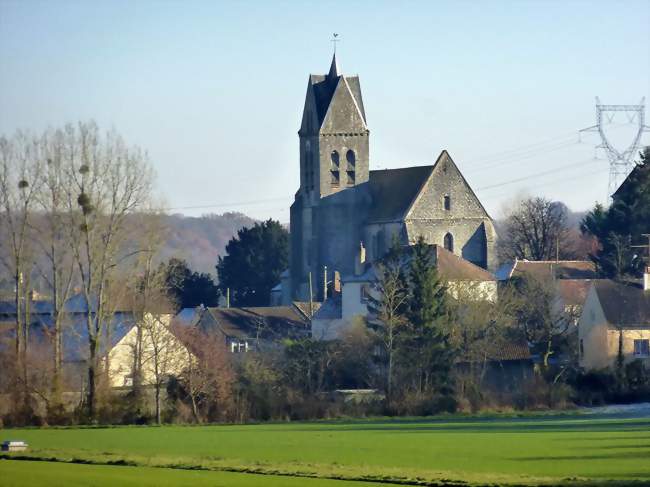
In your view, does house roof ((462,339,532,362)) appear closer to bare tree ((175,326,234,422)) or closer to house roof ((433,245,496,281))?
house roof ((433,245,496,281))

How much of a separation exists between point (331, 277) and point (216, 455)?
56204 mm

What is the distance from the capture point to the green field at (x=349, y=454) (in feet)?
82.3

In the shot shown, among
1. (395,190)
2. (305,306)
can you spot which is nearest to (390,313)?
(305,306)

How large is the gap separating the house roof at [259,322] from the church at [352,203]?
20.6ft

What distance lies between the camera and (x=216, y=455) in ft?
103

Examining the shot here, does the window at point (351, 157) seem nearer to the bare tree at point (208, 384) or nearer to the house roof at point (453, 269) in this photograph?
the house roof at point (453, 269)

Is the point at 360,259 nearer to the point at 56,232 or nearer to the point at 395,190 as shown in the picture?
the point at 395,190

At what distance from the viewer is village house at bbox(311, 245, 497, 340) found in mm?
64438

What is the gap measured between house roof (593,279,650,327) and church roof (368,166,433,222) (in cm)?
2621

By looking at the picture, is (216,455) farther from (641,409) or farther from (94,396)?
(641,409)

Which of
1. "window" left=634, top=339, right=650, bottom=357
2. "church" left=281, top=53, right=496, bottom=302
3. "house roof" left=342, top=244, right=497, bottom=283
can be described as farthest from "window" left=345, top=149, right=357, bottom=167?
"window" left=634, top=339, right=650, bottom=357

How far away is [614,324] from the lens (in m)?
57.9

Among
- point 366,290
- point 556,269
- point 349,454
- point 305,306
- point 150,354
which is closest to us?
point 349,454

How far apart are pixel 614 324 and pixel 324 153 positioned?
35.0 m
